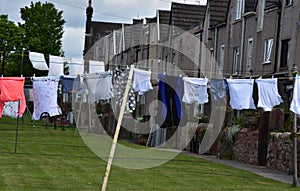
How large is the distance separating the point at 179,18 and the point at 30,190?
3412cm

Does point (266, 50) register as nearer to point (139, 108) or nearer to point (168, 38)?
point (139, 108)

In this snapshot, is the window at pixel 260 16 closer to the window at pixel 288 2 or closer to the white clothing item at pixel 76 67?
the window at pixel 288 2

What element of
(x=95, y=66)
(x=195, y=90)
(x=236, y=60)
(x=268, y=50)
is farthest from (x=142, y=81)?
(x=236, y=60)

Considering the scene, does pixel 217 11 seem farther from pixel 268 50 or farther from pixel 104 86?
pixel 104 86

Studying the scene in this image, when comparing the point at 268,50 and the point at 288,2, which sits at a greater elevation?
the point at 288,2

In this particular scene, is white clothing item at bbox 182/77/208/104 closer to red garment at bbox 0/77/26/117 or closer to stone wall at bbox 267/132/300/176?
stone wall at bbox 267/132/300/176

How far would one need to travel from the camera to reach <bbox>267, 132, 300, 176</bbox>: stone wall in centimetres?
2058

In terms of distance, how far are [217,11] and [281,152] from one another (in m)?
19.6

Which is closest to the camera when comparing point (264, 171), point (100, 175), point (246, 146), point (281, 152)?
point (100, 175)

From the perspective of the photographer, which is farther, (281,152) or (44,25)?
(44,25)

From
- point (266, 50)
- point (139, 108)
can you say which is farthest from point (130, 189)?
point (139, 108)

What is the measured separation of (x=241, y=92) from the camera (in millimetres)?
21500

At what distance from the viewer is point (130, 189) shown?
14453 millimetres

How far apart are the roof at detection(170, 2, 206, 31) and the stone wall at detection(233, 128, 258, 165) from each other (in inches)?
826
